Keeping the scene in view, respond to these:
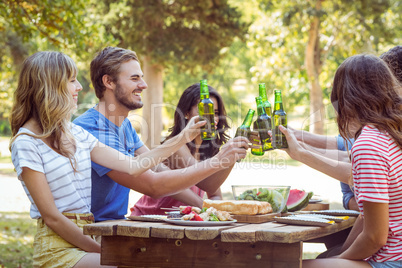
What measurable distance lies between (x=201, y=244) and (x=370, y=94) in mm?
1241

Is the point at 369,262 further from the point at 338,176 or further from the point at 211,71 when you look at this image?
the point at 211,71

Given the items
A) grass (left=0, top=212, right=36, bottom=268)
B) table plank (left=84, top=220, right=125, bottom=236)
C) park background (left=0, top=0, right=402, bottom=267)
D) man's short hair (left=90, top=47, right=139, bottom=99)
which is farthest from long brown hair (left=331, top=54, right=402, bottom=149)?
park background (left=0, top=0, right=402, bottom=267)

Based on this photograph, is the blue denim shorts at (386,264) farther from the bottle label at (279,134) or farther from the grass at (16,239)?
the grass at (16,239)

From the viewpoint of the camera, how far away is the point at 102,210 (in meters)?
3.57

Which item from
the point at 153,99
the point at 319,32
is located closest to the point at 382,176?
the point at 153,99

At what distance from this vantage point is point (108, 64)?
156 inches

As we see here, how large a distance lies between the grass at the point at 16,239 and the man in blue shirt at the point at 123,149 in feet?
9.62

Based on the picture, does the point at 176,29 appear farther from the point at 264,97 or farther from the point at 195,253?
the point at 195,253

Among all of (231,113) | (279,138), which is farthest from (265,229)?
(231,113)

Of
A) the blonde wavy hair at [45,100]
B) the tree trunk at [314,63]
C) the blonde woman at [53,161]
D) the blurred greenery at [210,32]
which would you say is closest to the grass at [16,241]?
the blurred greenery at [210,32]

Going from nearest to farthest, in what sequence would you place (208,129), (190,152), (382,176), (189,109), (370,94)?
1. (382,176)
2. (370,94)
3. (208,129)
4. (190,152)
5. (189,109)

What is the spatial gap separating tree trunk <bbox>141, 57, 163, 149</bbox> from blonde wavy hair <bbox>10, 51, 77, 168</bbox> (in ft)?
39.5

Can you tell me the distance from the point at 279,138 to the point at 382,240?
3.95 feet

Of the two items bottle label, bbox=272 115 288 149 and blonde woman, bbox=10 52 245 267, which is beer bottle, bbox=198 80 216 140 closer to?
bottle label, bbox=272 115 288 149
